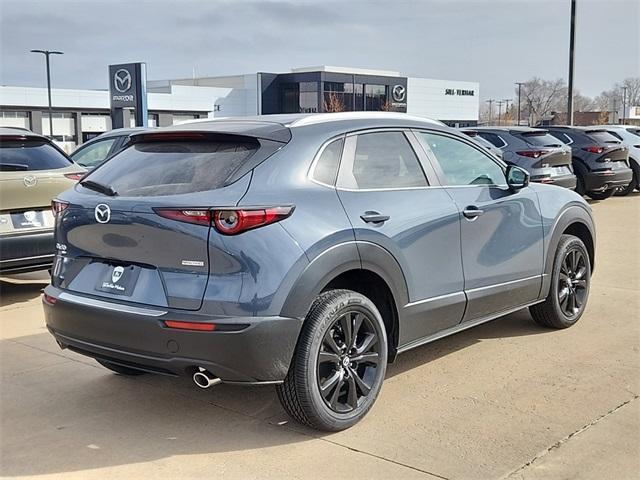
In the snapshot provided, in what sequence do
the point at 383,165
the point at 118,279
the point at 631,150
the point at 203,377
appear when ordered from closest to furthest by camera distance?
the point at 203,377, the point at 118,279, the point at 383,165, the point at 631,150

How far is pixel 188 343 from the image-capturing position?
11.7 ft

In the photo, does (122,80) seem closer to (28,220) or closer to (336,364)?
(28,220)

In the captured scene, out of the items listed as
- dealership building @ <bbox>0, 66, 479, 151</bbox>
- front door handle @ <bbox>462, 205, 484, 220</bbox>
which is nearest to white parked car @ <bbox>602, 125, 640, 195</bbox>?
front door handle @ <bbox>462, 205, 484, 220</bbox>

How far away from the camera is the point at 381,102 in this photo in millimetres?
85812

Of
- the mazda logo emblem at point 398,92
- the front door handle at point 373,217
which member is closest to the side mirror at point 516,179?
the front door handle at point 373,217

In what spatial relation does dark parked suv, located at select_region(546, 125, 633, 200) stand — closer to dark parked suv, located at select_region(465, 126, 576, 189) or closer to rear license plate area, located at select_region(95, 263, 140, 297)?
dark parked suv, located at select_region(465, 126, 576, 189)

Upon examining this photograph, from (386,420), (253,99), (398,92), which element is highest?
(398,92)

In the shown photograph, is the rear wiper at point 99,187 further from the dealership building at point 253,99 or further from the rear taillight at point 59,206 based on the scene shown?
the dealership building at point 253,99

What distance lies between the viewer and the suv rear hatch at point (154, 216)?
360 centimetres

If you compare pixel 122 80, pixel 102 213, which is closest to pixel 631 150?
pixel 102 213

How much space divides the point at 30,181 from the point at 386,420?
432 centimetres

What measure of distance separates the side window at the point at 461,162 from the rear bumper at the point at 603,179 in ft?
35.5

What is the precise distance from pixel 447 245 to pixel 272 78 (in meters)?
79.0

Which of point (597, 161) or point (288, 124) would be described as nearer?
point (288, 124)
